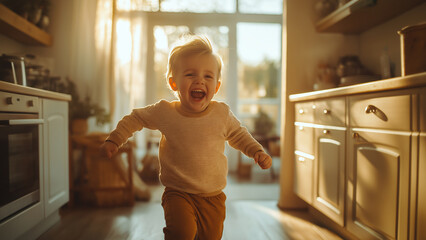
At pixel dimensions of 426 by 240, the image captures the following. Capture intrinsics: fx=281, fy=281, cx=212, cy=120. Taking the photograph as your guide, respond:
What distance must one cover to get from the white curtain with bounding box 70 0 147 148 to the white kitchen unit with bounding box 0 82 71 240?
92 cm

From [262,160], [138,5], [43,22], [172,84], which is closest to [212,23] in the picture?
[138,5]

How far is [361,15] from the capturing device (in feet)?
6.83

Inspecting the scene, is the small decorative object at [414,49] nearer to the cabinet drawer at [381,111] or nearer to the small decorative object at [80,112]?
the cabinet drawer at [381,111]

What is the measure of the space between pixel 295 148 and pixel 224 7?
2.51 meters

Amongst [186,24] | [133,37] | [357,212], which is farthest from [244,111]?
[357,212]

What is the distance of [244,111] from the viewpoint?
13.4ft

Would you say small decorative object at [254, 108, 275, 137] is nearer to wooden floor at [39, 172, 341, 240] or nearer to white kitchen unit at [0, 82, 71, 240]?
wooden floor at [39, 172, 341, 240]

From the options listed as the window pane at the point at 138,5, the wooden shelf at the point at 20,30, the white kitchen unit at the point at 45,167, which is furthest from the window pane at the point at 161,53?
the white kitchen unit at the point at 45,167

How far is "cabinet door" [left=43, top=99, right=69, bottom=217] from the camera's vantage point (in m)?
1.75

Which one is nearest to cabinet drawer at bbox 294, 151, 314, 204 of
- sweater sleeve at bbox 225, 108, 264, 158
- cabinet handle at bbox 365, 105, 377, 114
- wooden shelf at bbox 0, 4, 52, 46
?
cabinet handle at bbox 365, 105, 377, 114

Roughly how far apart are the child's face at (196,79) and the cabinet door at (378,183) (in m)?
0.82

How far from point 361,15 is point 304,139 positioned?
1010mm

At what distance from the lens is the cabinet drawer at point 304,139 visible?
6.55 feet

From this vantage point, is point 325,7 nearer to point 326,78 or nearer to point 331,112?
point 326,78
